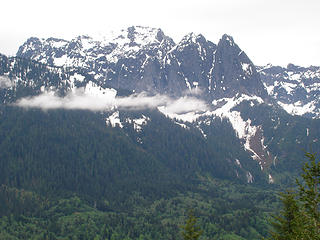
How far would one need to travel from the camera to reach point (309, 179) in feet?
200

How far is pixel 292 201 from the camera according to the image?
7425 cm

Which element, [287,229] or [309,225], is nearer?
[309,225]

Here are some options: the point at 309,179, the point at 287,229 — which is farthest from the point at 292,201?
the point at 309,179

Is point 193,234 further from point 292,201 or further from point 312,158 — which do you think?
point 312,158

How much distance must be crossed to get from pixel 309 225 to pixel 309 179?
673cm

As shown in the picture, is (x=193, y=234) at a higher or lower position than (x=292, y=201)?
lower

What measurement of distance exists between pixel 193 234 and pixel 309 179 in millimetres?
25426

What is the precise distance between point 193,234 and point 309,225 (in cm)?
2421

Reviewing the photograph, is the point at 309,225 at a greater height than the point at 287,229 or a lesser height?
greater

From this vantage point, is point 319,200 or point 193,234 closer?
point 319,200

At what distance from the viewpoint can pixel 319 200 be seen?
5953cm

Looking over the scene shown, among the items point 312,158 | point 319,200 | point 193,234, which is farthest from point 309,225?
point 193,234

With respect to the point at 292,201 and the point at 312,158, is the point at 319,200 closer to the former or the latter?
the point at 312,158

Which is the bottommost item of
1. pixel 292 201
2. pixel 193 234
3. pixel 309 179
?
pixel 193 234
